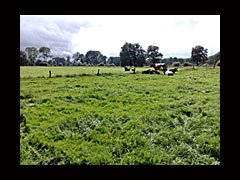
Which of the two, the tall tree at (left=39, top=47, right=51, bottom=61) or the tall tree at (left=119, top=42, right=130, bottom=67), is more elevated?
the tall tree at (left=39, top=47, right=51, bottom=61)

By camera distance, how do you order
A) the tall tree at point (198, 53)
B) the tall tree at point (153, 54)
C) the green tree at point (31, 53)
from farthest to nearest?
the green tree at point (31, 53), the tall tree at point (153, 54), the tall tree at point (198, 53)

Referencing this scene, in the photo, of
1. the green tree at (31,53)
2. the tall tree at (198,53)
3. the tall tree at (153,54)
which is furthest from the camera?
the green tree at (31,53)

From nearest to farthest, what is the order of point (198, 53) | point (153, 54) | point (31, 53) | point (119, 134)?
point (119, 134), point (198, 53), point (153, 54), point (31, 53)

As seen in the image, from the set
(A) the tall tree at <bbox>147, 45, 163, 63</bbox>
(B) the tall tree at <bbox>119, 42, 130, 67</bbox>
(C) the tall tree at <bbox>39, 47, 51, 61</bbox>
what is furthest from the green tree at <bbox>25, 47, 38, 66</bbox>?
(A) the tall tree at <bbox>147, 45, 163, 63</bbox>

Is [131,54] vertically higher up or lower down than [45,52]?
lower down

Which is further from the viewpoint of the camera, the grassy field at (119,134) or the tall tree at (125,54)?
the tall tree at (125,54)

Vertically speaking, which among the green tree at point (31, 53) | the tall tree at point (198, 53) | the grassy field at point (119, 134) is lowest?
the grassy field at point (119, 134)

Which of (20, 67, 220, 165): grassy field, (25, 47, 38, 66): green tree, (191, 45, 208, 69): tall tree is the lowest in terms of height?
(20, 67, 220, 165): grassy field

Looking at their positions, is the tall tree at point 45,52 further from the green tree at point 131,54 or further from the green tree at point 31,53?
the green tree at point 131,54

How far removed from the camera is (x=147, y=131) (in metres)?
4.05

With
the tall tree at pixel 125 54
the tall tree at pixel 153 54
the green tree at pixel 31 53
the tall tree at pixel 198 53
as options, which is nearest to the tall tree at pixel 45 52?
the green tree at pixel 31 53

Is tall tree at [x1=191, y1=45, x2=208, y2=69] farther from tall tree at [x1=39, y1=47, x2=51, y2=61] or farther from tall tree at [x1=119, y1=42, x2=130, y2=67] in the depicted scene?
tall tree at [x1=39, y1=47, x2=51, y2=61]

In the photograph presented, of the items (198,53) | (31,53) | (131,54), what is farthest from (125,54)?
(31,53)

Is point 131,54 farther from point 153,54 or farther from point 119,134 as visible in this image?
point 119,134
